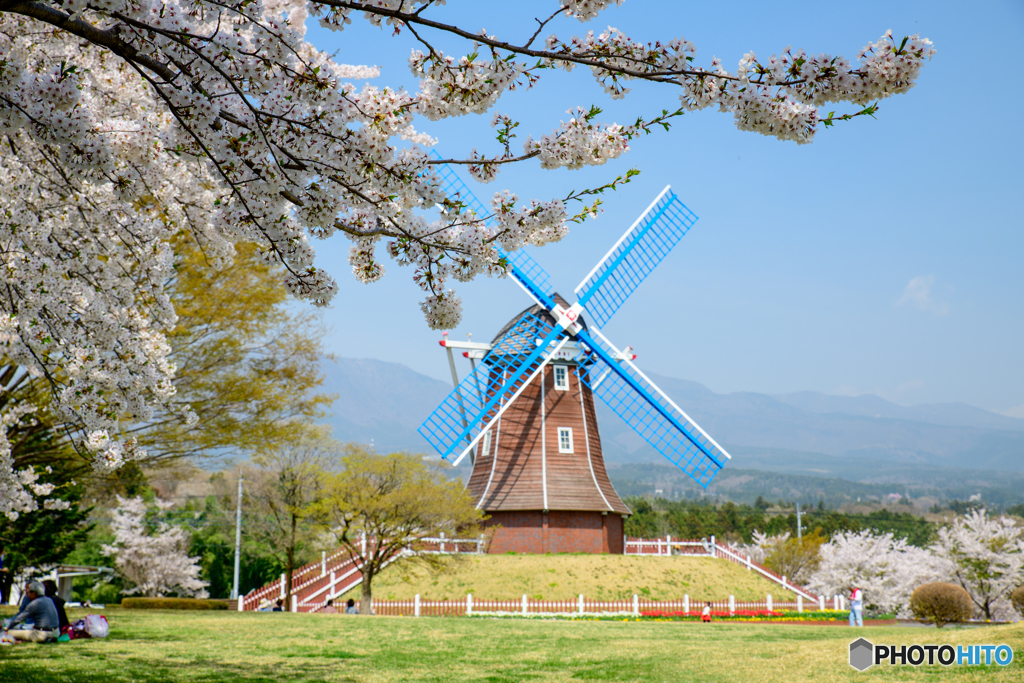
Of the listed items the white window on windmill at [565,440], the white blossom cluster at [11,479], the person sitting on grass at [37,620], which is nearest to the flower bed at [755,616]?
the white window on windmill at [565,440]

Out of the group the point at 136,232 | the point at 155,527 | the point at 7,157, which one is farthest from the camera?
the point at 155,527

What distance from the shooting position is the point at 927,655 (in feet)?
27.0

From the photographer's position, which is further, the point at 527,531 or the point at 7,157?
the point at 527,531

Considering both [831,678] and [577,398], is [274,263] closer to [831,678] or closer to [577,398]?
[831,678]

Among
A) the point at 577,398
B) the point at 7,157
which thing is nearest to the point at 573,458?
the point at 577,398

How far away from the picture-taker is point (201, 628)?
13.0m

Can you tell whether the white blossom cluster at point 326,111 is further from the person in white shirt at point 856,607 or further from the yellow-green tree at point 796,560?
the yellow-green tree at point 796,560

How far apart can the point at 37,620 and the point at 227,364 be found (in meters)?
5.57

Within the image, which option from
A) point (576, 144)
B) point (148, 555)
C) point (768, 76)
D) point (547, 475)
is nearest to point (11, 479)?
point (576, 144)

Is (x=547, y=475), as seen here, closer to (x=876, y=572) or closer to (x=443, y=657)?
(x=876, y=572)

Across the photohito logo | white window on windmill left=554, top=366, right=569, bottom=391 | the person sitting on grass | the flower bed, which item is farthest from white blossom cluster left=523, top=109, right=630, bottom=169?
white window on windmill left=554, top=366, right=569, bottom=391

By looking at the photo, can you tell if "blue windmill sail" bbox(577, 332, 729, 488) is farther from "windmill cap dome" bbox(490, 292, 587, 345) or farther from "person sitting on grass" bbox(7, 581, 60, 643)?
"person sitting on grass" bbox(7, 581, 60, 643)

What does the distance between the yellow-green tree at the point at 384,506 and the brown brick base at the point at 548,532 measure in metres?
4.29

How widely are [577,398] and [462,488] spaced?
620 cm
